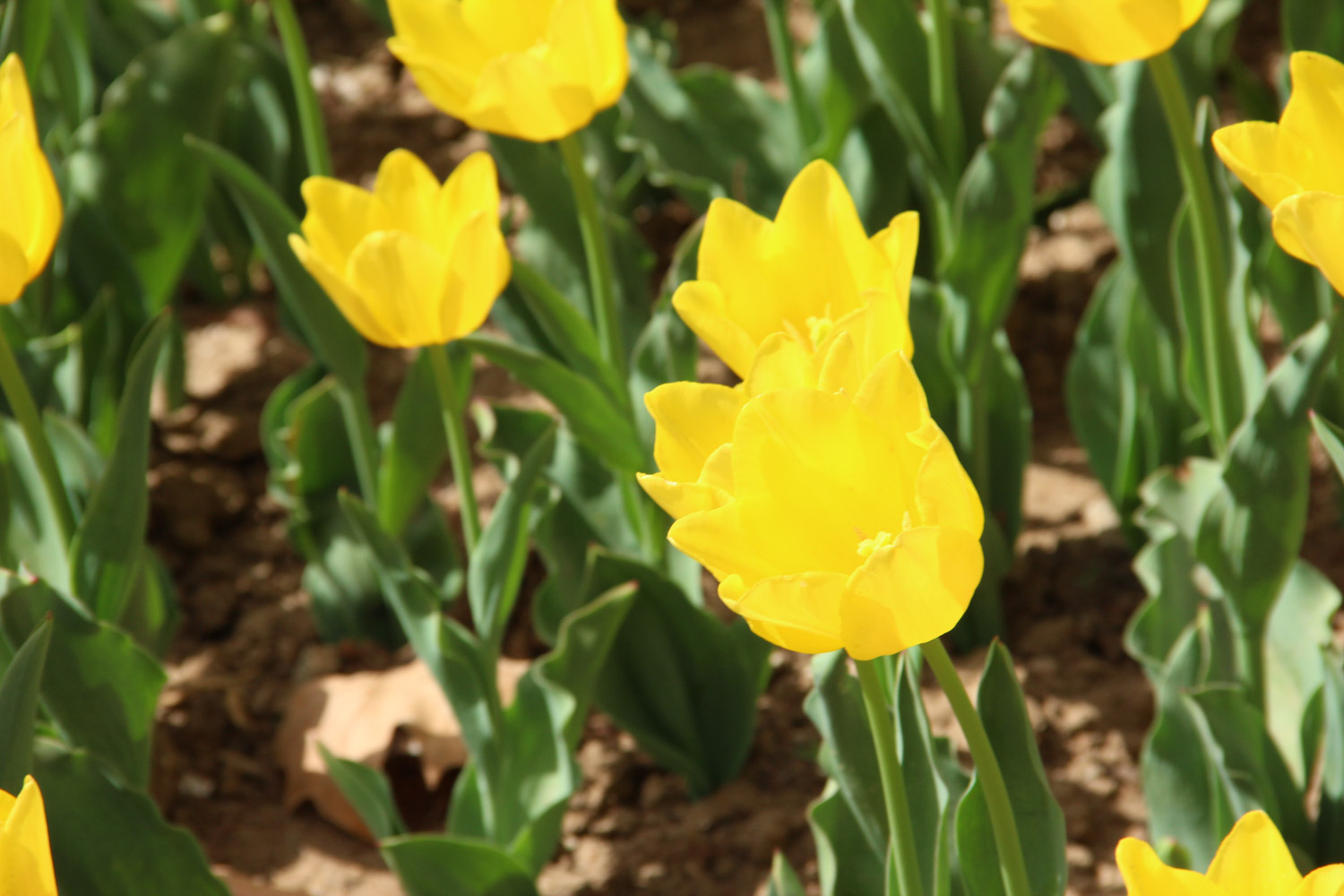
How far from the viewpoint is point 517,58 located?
1.38 m

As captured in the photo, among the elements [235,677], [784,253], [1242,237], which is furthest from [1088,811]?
[235,677]

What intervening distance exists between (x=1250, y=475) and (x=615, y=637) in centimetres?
70

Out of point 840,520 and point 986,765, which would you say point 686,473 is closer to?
point 840,520

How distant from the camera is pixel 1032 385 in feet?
7.48

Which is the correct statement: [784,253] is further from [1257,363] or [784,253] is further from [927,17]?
[927,17]

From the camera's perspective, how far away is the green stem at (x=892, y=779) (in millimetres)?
970

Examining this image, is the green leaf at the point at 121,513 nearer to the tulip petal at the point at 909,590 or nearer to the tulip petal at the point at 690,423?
the tulip petal at the point at 690,423

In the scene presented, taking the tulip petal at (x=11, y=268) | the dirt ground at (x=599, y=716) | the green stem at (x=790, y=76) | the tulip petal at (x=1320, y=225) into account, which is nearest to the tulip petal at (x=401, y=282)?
the tulip petal at (x=11, y=268)

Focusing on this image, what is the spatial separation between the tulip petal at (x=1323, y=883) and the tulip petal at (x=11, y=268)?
3.39 feet

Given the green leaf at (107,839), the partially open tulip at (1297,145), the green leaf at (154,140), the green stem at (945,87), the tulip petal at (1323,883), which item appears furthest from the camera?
the green leaf at (154,140)

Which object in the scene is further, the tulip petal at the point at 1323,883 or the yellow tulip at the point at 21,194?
the yellow tulip at the point at 21,194

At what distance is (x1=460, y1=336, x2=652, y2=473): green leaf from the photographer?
1567 millimetres

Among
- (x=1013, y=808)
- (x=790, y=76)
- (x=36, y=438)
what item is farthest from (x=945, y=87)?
(x=36, y=438)

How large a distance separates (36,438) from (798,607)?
896mm
